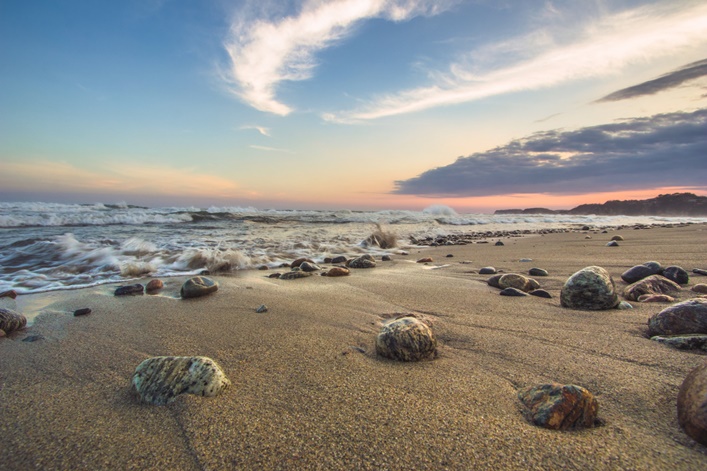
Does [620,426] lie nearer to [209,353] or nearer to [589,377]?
[589,377]

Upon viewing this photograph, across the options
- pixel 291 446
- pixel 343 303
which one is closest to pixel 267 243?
pixel 343 303

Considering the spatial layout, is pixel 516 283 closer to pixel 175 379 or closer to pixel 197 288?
pixel 175 379

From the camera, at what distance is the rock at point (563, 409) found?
1.29 meters

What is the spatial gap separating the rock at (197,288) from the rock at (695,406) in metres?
3.87

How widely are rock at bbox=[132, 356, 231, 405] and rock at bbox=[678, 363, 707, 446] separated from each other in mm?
1856

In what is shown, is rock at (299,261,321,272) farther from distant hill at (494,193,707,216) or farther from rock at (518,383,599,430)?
distant hill at (494,193,707,216)

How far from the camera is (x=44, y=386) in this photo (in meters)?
1.83

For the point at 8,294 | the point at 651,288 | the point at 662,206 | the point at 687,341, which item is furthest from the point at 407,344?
the point at 662,206

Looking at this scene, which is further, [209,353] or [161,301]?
[161,301]

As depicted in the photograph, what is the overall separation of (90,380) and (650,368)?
296cm

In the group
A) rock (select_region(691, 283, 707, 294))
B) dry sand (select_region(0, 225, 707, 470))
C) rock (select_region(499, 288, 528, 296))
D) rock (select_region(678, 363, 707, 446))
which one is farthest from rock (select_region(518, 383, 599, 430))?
rock (select_region(691, 283, 707, 294))

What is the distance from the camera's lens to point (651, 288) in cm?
318

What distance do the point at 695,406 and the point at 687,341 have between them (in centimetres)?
104

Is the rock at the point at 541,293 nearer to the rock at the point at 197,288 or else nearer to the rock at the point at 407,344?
the rock at the point at 407,344
